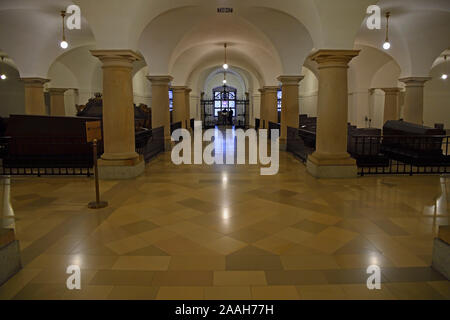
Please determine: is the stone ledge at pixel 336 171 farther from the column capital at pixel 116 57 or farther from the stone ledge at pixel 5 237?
the stone ledge at pixel 5 237

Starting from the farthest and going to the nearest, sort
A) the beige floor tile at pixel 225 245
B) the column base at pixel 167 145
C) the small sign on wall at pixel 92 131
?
the column base at pixel 167 145, the small sign on wall at pixel 92 131, the beige floor tile at pixel 225 245

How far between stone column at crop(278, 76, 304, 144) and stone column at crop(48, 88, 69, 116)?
12.6m

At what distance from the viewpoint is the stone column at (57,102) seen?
18.9 metres


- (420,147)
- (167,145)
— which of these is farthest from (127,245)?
(167,145)

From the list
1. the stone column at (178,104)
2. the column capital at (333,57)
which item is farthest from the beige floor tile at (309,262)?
the stone column at (178,104)

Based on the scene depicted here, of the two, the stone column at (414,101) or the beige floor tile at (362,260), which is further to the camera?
the stone column at (414,101)

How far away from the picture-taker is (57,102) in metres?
19.1

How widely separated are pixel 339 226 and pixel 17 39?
12.7m

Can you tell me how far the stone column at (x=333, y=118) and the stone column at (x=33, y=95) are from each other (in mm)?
11058

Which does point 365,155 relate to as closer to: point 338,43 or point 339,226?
point 338,43

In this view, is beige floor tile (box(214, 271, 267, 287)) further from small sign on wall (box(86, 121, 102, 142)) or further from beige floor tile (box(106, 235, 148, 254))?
small sign on wall (box(86, 121, 102, 142))

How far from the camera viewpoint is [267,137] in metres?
18.1

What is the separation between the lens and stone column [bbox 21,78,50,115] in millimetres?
13422

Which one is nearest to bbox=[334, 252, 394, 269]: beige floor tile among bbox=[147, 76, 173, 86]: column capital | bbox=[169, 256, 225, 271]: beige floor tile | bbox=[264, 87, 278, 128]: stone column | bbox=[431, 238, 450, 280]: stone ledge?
bbox=[431, 238, 450, 280]: stone ledge
